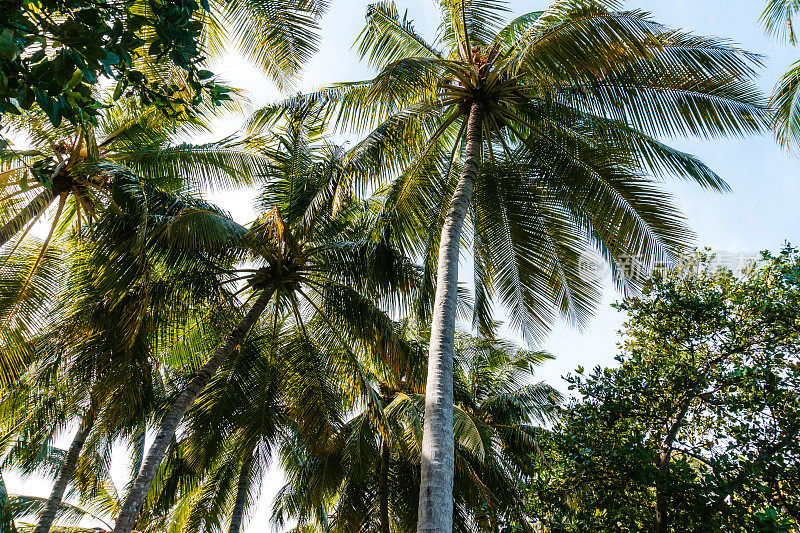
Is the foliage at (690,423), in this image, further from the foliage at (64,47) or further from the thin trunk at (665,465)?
the foliage at (64,47)

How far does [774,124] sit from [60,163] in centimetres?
1009

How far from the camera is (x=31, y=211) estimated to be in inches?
316

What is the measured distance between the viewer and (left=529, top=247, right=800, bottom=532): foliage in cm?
478

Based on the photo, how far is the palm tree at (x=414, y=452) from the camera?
397 inches

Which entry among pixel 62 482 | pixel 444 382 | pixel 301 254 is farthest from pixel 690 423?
pixel 62 482

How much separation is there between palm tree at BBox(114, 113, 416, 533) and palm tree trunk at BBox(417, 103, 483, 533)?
197 centimetres

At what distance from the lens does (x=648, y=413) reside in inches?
219

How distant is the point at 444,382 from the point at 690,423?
2.56m

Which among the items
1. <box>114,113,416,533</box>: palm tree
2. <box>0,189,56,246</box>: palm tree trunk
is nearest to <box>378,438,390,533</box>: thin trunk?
<box>114,113,416,533</box>: palm tree

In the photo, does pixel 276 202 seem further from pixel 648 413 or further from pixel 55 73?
pixel 55 73

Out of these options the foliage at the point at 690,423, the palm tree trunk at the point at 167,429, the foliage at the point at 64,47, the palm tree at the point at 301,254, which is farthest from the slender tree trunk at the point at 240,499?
the foliage at the point at 64,47

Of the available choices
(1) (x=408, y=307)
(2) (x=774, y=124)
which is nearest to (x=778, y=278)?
(2) (x=774, y=124)

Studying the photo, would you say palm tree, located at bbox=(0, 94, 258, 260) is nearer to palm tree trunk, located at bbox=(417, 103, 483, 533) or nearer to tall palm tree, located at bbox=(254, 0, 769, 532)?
tall palm tree, located at bbox=(254, 0, 769, 532)

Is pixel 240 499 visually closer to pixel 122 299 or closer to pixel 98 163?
pixel 122 299
